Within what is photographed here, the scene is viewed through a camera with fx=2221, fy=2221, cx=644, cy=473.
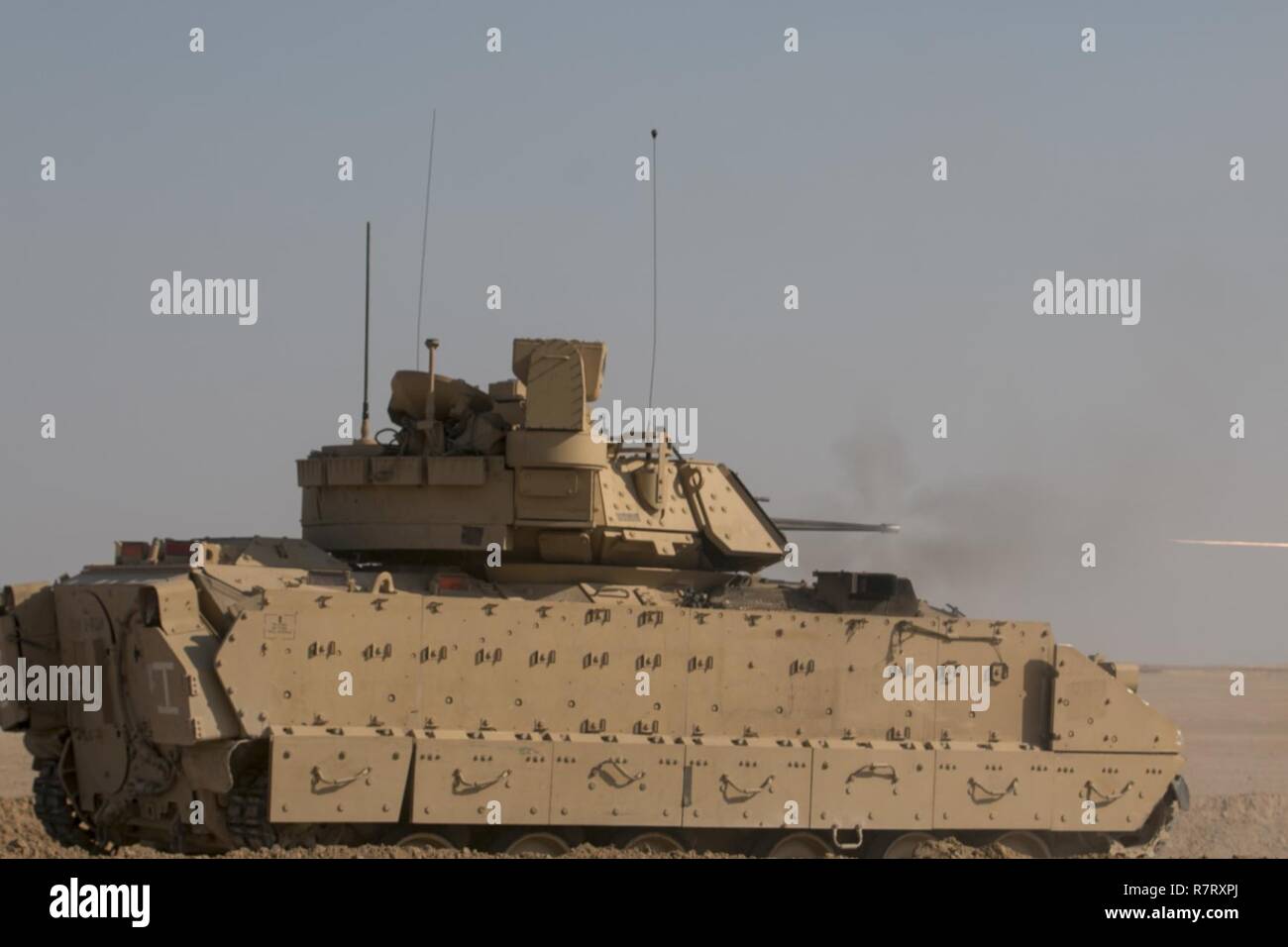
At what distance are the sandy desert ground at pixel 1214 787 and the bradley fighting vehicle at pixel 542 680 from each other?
0.40 metres

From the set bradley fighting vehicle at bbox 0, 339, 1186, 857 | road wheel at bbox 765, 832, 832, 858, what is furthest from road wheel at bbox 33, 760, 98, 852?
road wheel at bbox 765, 832, 832, 858

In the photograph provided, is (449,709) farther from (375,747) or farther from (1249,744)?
(1249,744)

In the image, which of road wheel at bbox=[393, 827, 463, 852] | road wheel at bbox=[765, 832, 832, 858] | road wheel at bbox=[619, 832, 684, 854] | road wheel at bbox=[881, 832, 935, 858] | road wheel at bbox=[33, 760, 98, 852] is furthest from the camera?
road wheel at bbox=[881, 832, 935, 858]

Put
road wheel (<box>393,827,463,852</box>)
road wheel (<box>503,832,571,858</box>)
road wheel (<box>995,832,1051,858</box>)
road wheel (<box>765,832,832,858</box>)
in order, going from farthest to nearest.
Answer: road wheel (<box>995,832,1051,858</box>) < road wheel (<box>765,832,832,858</box>) < road wheel (<box>503,832,571,858</box>) < road wheel (<box>393,827,463,852</box>)

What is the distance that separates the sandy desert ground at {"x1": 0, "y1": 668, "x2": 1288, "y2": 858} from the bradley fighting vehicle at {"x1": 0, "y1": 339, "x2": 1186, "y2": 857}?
402 mm

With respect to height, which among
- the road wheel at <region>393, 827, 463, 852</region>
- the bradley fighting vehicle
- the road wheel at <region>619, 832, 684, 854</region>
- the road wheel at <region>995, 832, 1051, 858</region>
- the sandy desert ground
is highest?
the bradley fighting vehicle

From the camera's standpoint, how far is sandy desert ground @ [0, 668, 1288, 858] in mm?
23344

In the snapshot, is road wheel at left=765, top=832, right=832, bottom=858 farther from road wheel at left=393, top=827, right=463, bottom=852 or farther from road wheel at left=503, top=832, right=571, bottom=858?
road wheel at left=393, top=827, right=463, bottom=852

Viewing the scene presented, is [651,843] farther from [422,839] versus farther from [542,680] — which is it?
[422,839]

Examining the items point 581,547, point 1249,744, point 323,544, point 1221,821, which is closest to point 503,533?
point 581,547

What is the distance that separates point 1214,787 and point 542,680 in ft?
71.8

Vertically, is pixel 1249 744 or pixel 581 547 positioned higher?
pixel 581 547

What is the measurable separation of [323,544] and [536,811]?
166 inches

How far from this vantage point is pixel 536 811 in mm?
21188
